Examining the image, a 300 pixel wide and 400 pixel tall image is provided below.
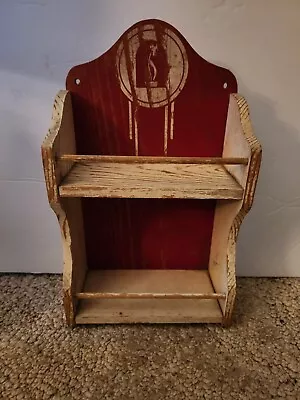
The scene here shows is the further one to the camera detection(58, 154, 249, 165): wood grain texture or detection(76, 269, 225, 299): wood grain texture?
detection(76, 269, 225, 299): wood grain texture

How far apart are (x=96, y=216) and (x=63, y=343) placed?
0.23m

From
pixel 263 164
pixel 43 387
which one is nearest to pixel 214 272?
pixel 263 164

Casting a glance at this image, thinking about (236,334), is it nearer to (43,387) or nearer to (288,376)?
(288,376)

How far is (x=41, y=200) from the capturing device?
0.75 m

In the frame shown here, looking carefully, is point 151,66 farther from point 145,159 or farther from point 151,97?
point 145,159

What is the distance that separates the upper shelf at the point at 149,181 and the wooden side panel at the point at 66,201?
0.8 inches

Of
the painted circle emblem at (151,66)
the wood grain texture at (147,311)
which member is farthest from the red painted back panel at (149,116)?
the wood grain texture at (147,311)

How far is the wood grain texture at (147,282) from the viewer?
711 mm

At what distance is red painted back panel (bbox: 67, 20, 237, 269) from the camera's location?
623 mm

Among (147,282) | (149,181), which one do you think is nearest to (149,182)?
(149,181)

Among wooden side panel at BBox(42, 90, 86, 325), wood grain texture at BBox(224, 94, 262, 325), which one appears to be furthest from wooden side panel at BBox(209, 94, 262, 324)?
wooden side panel at BBox(42, 90, 86, 325)

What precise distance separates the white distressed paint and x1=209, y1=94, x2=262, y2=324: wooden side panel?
0.29 ft

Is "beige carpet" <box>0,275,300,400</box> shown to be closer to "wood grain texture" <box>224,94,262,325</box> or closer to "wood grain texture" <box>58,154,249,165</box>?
"wood grain texture" <box>224,94,262,325</box>

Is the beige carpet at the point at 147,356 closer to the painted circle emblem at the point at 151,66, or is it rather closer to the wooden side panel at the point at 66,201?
the wooden side panel at the point at 66,201
